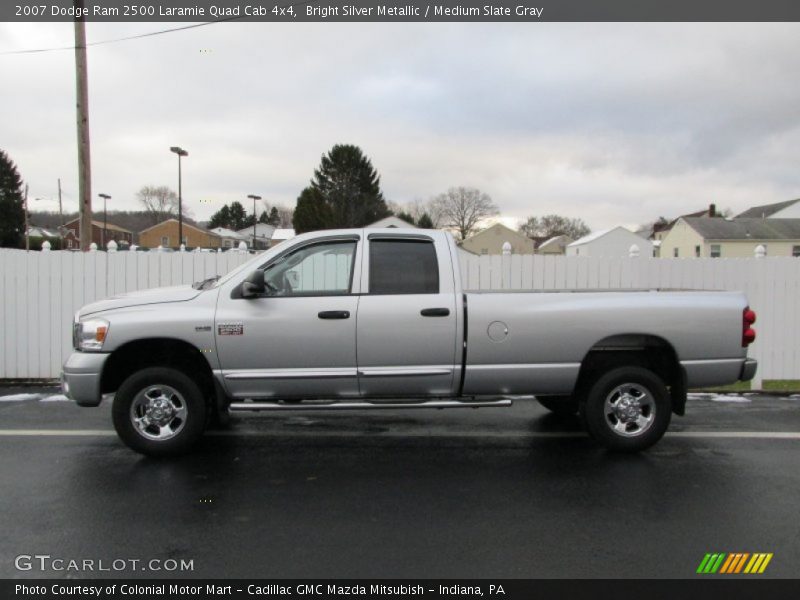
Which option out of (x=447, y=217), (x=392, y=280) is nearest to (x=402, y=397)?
(x=392, y=280)

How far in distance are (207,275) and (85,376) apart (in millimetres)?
4596

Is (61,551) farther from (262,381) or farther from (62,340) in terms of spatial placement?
(62,340)

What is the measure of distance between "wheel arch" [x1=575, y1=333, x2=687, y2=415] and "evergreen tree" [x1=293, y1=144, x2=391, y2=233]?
192ft

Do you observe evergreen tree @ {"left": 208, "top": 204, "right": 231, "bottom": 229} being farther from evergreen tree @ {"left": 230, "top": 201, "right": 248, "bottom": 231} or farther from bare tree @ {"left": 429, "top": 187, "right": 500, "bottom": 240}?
bare tree @ {"left": 429, "top": 187, "right": 500, "bottom": 240}

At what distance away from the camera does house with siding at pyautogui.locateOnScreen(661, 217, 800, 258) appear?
157ft

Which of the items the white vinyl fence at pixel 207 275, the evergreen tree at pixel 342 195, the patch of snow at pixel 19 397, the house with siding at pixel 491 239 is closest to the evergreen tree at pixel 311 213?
the evergreen tree at pixel 342 195

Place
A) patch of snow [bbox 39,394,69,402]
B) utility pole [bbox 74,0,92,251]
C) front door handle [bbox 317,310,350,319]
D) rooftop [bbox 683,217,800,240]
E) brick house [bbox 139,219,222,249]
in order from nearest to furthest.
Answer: front door handle [bbox 317,310,350,319] → patch of snow [bbox 39,394,69,402] → utility pole [bbox 74,0,92,251] → rooftop [bbox 683,217,800,240] → brick house [bbox 139,219,222,249]

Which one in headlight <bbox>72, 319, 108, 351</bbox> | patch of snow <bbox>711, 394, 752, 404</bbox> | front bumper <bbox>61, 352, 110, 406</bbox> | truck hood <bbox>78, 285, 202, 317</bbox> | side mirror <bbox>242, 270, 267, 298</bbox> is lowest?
patch of snow <bbox>711, 394, 752, 404</bbox>

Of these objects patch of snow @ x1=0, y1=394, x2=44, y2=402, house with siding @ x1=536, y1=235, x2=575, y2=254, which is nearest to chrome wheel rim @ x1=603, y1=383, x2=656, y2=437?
patch of snow @ x1=0, y1=394, x2=44, y2=402

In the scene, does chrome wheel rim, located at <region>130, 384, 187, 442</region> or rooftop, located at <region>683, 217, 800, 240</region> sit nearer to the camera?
chrome wheel rim, located at <region>130, 384, 187, 442</region>

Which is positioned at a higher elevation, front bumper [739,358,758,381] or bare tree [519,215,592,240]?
bare tree [519,215,592,240]

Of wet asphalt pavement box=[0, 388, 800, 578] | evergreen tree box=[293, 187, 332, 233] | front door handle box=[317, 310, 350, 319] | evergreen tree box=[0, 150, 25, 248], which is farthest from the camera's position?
evergreen tree box=[293, 187, 332, 233]

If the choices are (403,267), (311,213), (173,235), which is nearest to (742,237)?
(311,213)

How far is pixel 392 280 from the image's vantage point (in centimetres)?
573
